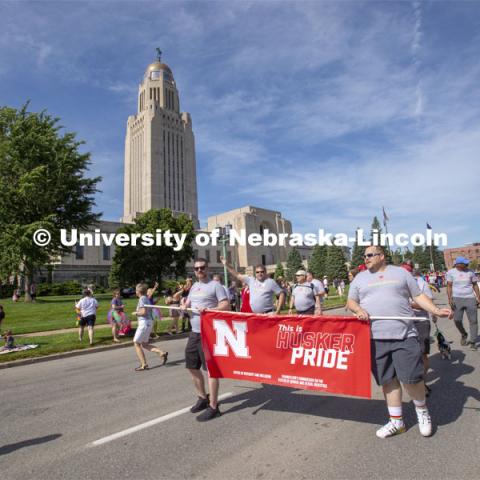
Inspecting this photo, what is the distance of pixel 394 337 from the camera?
402cm

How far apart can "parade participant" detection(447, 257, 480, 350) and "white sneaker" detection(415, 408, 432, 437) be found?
5.55m

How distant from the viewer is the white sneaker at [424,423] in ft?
12.9

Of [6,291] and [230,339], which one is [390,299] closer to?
[230,339]

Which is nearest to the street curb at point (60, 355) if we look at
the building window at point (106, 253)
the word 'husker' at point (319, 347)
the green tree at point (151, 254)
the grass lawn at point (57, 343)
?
the grass lawn at point (57, 343)

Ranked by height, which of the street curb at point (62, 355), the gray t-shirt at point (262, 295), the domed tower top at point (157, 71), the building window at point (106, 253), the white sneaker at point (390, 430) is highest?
the domed tower top at point (157, 71)

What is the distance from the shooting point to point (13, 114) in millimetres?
33344

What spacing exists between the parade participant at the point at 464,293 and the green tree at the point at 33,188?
1167 inches

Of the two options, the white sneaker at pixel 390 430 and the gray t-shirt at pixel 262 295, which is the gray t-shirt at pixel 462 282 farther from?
the white sneaker at pixel 390 430


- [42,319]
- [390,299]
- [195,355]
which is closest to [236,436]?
[195,355]

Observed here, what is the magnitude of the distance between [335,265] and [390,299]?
271 ft

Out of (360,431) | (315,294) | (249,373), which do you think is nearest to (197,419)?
(249,373)

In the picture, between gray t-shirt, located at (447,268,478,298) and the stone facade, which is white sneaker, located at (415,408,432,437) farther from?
the stone facade

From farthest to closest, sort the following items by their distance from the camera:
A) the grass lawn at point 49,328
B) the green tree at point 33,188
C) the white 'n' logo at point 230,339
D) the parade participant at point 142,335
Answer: the green tree at point 33,188 < the grass lawn at point 49,328 < the parade participant at point 142,335 < the white 'n' logo at point 230,339

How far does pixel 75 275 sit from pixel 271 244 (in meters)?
62.9
